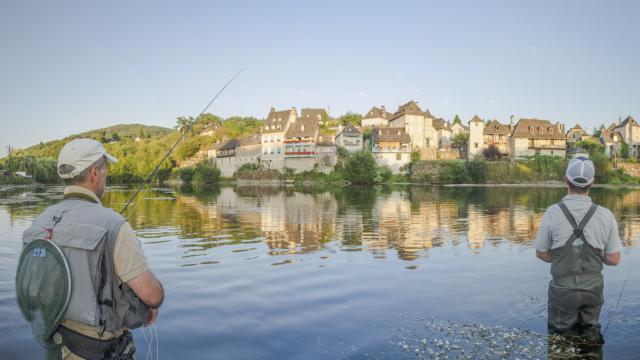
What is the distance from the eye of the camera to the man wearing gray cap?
764 cm

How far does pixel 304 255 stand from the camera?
64.7 ft

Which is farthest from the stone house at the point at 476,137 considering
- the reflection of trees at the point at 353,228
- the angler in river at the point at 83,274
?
the angler in river at the point at 83,274

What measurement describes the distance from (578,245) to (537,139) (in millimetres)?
123462

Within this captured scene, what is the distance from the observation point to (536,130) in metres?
121

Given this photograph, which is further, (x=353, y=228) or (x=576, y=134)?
(x=576, y=134)

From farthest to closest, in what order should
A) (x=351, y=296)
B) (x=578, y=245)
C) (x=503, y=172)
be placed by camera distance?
(x=503, y=172) → (x=351, y=296) → (x=578, y=245)

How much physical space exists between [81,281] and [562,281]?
732cm

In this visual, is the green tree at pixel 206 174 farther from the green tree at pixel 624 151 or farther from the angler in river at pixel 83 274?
A: the angler in river at pixel 83 274

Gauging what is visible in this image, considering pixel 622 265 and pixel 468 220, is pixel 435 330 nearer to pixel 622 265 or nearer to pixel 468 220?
pixel 622 265

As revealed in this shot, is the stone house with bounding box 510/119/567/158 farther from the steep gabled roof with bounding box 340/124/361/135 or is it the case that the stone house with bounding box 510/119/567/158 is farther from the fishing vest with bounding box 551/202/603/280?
Answer: the fishing vest with bounding box 551/202/603/280

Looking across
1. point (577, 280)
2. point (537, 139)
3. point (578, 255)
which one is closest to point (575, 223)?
point (578, 255)

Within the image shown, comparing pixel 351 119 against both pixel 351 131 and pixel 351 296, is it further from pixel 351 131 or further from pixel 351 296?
pixel 351 296

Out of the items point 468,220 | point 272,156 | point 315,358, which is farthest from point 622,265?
point 272,156

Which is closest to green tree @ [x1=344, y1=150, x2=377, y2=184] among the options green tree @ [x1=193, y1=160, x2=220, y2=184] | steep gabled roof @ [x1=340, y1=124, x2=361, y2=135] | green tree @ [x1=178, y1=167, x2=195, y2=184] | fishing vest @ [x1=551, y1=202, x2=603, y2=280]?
steep gabled roof @ [x1=340, y1=124, x2=361, y2=135]
